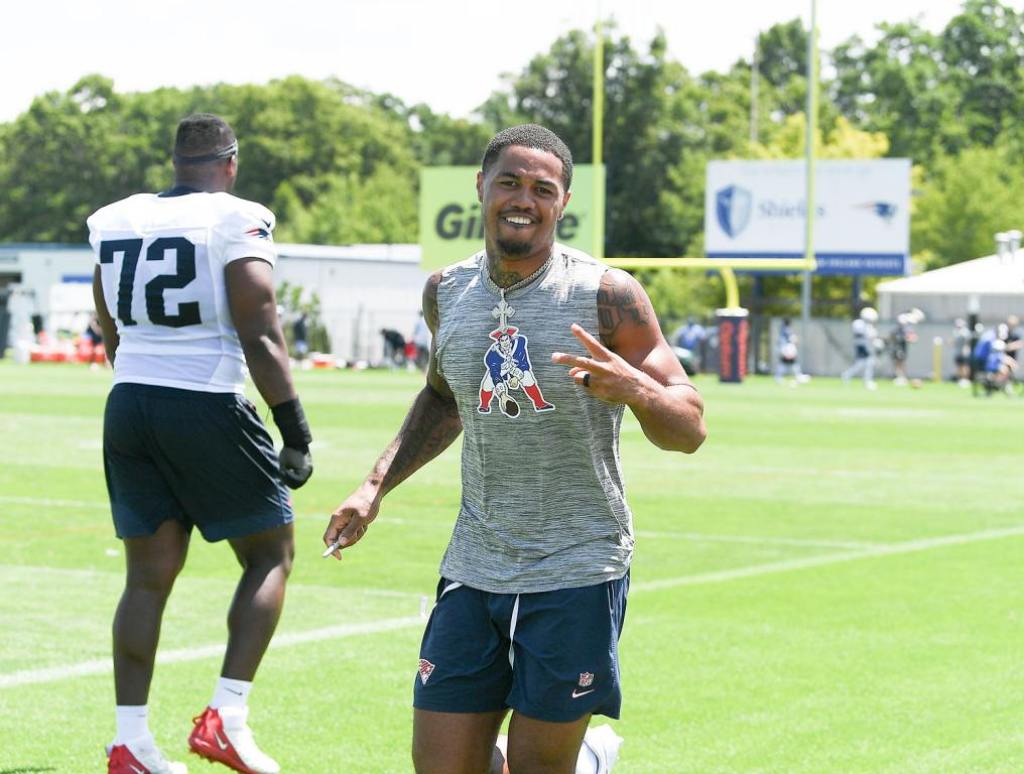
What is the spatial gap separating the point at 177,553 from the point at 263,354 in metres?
0.72

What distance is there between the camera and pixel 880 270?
55.6m

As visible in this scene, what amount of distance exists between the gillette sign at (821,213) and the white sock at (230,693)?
5018 centimetres

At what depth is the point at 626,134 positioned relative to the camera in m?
81.0

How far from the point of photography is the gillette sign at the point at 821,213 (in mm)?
55125

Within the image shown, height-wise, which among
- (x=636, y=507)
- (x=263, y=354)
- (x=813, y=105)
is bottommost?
(x=636, y=507)

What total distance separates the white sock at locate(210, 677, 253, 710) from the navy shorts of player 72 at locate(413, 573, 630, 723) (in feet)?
4.54

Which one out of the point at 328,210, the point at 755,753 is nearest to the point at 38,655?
the point at 755,753

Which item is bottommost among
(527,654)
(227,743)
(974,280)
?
(227,743)

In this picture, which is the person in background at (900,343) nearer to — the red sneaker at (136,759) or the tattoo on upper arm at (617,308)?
the red sneaker at (136,759)

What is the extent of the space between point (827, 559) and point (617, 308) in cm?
742

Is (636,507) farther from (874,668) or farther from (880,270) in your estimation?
(880,270)

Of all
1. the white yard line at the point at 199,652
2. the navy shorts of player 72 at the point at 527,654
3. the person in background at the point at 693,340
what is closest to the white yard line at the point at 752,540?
the white yard line at the point at 199,652

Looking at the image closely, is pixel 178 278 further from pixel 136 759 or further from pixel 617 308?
pixel 617 308

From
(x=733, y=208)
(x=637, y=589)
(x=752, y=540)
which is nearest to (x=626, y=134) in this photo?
(x=733, y=208)
